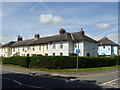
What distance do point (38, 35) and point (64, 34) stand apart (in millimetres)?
14168

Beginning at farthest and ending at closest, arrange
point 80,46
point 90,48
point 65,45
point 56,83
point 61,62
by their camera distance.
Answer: point 90,48
point 65,45
point 80,46
point 61,62
point 56,83

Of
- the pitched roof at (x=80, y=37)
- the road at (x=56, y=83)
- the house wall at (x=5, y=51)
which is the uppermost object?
the pitched roof at (x=80, y=37)

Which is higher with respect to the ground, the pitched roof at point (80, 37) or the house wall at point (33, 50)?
Answer: the pitched roof at point (80, 37)

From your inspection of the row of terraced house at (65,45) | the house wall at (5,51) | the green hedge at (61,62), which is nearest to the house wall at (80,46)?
the row of terraced house at (65,45)

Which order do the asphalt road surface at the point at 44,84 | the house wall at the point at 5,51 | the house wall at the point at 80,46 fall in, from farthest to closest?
the house wall at the point at 5,51 < the house wall at the point at 80,46 < the asphalt road surface at the point at 44,84

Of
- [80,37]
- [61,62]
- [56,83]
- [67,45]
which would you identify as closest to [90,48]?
[80,37]

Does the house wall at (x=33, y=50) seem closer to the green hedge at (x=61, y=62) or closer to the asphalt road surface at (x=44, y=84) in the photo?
the green hedge at (x=61, y=62)

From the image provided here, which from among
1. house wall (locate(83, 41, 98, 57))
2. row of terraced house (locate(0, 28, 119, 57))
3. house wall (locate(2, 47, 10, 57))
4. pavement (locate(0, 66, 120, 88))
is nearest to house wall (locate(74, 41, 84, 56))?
row of terraced house (locate(0, 28, 119, 57))

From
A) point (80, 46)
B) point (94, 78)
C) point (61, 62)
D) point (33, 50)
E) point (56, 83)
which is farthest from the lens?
point (33, 50)

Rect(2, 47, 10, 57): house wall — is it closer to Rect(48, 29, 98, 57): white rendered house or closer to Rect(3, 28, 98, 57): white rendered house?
Rect(3, 28, 98, 57): white rendered house

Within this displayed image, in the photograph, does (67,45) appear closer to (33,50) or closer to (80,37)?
(80,37)

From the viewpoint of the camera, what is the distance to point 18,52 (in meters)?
52.7

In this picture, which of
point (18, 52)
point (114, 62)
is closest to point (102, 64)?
point (114, 62)

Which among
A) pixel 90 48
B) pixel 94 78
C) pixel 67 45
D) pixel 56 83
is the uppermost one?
pixel 67 45
